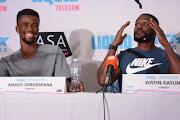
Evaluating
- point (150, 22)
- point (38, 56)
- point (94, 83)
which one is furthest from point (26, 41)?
point (150, 22)

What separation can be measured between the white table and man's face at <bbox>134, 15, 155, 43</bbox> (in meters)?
1.37

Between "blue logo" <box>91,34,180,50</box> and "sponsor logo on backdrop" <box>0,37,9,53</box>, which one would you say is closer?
"blue logo" <box>91,34,180,50</box>

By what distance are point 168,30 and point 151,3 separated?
38 centimetres

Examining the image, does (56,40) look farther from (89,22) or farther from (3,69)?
(3,69)

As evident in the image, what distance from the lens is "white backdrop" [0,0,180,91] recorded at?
266 centimetres

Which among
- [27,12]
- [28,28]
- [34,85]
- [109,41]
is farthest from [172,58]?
[27,12]

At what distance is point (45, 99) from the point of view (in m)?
1.31

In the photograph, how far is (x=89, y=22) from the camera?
2.74 metres

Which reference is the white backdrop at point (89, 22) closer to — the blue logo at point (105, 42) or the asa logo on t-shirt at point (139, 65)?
the blue logo at point (105, 42)

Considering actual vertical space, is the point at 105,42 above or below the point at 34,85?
above

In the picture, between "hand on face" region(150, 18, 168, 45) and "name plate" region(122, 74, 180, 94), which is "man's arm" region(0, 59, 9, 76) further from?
"hand on face" region(150, 18, 168, 45)

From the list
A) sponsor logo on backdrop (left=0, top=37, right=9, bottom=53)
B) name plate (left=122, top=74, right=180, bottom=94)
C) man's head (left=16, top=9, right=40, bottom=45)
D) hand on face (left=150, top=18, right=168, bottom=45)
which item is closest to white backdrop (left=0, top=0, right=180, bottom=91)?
sponsor logo on backdrop (left=0, top=37, right=9, bottom=53)

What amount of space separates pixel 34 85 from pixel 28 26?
1.30 metres

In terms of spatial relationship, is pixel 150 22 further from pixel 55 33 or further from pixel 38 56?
pixel 38 56
